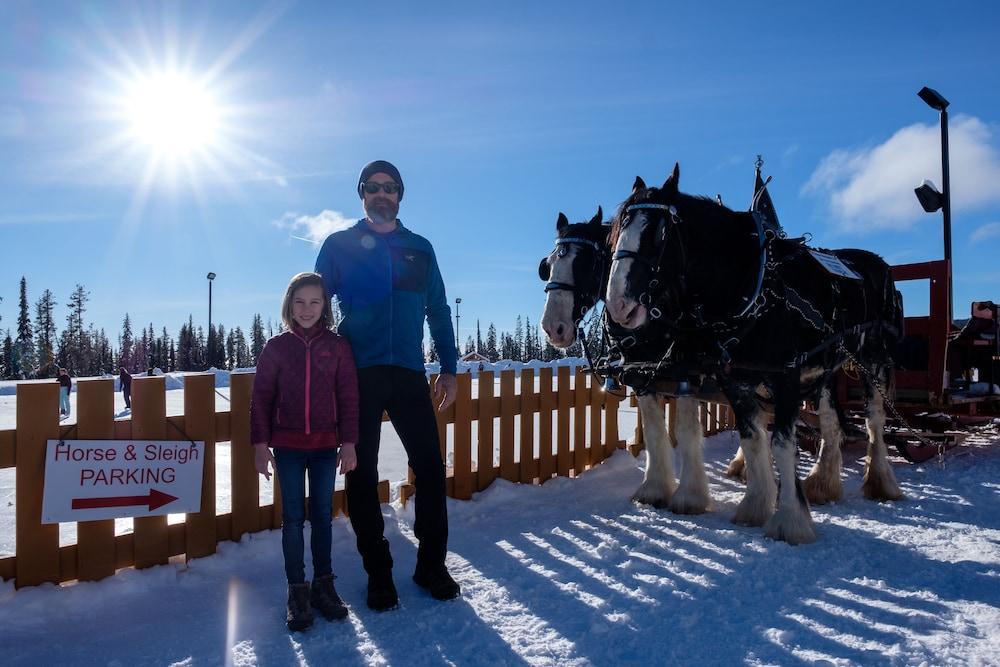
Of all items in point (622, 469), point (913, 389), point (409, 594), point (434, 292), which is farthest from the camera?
point (913, 389)

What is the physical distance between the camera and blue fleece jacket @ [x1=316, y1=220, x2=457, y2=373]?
120 inches

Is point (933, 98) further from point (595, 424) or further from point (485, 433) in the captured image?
point (485, 433)

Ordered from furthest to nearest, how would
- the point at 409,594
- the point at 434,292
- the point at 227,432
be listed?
the point at 227,432, the point at 434,292, the point at 409,594

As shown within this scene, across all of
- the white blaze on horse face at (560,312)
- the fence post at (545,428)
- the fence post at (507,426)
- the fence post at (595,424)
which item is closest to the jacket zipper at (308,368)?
the white blaze on horse face at (560,312)

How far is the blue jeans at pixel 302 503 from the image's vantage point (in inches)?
111

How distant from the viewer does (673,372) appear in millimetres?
4312

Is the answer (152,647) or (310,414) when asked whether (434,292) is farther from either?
(152,647)

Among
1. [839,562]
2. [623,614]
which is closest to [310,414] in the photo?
[623,614]

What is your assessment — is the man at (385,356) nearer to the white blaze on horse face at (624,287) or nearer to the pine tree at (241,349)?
the white blaze on horse face at (624,287)

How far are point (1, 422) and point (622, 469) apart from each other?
1280 centimetres

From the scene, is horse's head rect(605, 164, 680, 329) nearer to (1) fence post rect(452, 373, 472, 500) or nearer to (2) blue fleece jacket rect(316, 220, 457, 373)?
(2) blue fleece jacket rect(316, 220, 457, 373)

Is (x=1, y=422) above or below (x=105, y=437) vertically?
below

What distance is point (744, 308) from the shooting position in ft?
12.6

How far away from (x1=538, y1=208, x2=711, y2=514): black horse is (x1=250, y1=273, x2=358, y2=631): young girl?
66.3 inches
